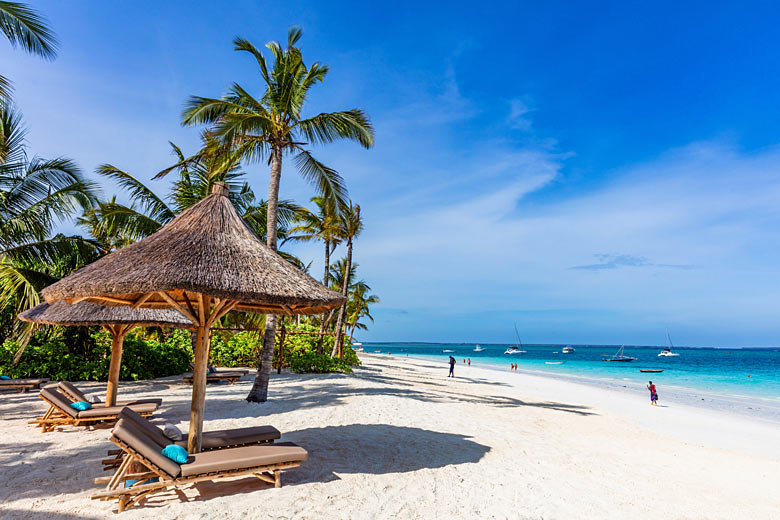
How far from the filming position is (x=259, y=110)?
35.1 ft

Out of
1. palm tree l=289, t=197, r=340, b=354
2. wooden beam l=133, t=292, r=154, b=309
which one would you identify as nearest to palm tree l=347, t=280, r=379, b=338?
palm tree l=289, t=197, r=340, b=354

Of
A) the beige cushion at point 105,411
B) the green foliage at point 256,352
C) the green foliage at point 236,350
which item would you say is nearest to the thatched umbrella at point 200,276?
the beige cushion at point 105,411

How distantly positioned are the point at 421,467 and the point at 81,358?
11.6 m

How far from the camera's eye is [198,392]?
200 inches

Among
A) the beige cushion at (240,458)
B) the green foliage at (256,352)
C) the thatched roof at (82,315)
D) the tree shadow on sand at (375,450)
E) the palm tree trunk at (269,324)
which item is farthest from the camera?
the green foliage at (256,352)

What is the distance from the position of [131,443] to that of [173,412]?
16.5ft

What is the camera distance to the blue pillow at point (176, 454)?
434 centimetres

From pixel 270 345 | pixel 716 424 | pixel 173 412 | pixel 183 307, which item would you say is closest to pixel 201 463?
pixel 183 307

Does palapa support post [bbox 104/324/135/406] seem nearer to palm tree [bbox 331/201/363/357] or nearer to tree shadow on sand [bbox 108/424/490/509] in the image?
tree shadow on sand [bbox 108/424/490/509]

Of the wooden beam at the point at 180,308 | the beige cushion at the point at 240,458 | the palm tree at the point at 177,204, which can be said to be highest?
the palm tree at the point at 177,204

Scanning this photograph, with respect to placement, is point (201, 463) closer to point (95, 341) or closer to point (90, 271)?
point (90, 271)

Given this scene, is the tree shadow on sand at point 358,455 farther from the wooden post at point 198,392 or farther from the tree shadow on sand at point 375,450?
the wooden post at point 198,392

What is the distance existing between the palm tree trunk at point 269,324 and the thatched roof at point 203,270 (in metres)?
4.48

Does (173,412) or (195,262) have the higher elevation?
(195,262)
